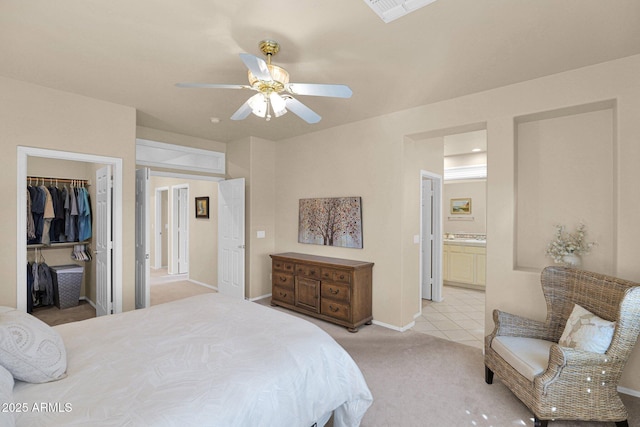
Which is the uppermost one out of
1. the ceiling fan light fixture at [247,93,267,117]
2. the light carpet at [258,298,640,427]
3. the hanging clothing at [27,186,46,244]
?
the ceiling fan light fixture at [247,93,267,117]

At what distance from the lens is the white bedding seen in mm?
1213

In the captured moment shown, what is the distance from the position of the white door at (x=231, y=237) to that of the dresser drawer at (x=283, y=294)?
0.62 meters

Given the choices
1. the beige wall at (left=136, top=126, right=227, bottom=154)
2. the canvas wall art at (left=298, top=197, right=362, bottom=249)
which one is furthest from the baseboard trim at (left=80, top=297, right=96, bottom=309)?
the canvas wall art at (left=298, top=197, right=362, bottom=249)

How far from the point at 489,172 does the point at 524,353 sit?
1683 millimetres

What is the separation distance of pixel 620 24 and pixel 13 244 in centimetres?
524

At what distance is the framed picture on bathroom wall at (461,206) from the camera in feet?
21.7

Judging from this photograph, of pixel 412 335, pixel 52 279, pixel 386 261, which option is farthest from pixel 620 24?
pixel 52 279

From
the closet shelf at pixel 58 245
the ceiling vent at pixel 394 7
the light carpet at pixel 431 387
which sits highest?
the ceiling vent at pixel 394 7

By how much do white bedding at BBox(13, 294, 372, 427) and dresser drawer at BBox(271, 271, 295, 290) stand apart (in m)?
2.03

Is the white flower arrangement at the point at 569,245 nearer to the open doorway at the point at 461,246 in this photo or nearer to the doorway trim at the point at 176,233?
the open doorway at the point at 461,246

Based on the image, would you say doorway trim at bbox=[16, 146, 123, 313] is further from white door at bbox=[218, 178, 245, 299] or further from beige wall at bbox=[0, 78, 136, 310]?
white door at bbox=[218, 178, 245, 299]

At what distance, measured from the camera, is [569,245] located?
9.00ft

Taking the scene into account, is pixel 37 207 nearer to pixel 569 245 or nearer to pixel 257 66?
pixel 257 66

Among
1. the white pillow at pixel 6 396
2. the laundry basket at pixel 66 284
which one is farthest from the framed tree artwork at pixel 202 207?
the white pillow at pixel 6 396
